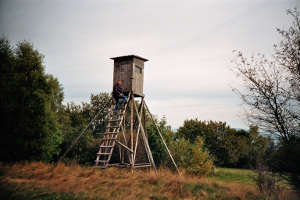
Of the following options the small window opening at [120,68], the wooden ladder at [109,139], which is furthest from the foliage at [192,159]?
the small window opening at [120,68]

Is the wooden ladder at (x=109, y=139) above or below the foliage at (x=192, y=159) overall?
above

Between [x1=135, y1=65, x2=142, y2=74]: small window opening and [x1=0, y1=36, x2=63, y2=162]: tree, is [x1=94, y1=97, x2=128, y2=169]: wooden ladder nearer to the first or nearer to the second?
[x1=135, y1=65, x2=142, y2=74]: small window opening

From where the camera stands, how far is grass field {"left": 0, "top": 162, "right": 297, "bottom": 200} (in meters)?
9.37

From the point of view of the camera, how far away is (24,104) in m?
17.8

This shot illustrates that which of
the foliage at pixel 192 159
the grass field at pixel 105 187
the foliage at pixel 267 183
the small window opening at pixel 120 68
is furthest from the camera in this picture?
the foliage at pixel 192 159

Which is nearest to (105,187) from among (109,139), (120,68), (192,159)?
(109,139)

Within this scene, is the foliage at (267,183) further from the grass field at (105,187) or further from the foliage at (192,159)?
the foliage at (192,159)

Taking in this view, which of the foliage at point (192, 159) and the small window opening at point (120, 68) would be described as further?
the foliage at point (192, 159)

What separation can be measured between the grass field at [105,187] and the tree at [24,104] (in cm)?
479

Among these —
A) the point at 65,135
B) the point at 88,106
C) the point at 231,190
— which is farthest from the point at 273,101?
the point at 88,106

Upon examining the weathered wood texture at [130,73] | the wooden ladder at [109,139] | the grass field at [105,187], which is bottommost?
the grass field at [105,187]

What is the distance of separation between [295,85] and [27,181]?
1232 cm

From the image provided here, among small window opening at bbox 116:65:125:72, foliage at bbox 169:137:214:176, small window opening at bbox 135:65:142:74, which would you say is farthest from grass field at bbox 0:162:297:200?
small window opening at bbox 135:65:142:74

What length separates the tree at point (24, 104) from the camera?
1714cm
